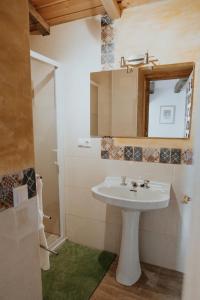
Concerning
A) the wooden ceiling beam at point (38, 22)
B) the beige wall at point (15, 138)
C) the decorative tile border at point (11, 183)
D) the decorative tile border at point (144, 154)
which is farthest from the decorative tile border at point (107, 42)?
the decorative tile border at point (11, 183)

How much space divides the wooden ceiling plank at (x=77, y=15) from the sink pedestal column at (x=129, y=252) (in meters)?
1.79

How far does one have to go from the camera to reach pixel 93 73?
76.5 inches

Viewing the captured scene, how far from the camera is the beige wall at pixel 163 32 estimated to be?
60.9 inches

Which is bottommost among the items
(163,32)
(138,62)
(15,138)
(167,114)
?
(15,138)

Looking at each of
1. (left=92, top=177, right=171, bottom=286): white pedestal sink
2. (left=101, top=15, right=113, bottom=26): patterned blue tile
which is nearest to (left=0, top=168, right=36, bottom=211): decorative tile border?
(left=92, top=177, right=171, bottom=286): white pedestal sink

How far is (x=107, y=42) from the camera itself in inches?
71.8

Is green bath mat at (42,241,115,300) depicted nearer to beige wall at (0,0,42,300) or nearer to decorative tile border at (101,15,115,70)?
beige wall at (0,0,42,300)

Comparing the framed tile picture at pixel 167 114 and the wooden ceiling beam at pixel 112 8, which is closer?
the wooden ceiling beam at pixel 112 8

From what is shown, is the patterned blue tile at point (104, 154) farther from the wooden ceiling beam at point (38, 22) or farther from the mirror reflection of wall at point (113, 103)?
the wooden ceiling beam at point (38, 22)

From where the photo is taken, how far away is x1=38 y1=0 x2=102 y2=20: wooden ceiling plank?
1.72 m

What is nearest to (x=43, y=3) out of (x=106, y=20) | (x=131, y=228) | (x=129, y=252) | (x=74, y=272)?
(x=106, y=20)

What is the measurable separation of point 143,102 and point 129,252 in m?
1.30

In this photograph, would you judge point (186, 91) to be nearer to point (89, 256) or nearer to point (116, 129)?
point (116, 129)

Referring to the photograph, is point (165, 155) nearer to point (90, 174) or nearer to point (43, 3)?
point (90, 174)
